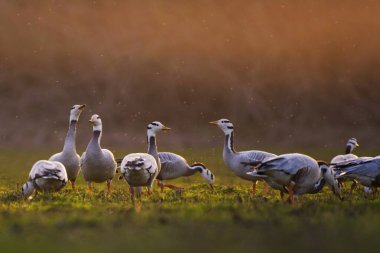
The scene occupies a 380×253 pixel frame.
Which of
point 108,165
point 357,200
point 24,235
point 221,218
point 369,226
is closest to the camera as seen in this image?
point 24,235

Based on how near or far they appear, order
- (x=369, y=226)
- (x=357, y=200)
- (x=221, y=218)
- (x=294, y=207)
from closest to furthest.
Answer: (x=369, y=226), (x=221, y=218), (x=294, y=207), (x=357, y=200)

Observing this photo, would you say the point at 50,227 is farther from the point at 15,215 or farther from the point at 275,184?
the point at 275,184

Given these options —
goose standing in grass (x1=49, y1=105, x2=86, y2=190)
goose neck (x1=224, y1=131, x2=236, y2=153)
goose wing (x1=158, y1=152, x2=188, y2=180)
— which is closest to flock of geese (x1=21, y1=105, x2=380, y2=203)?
goose standing in grass (x1=49, y1=105, x2=86, y2=190)

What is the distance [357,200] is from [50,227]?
7.77m

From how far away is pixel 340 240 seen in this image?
9680 millimetres

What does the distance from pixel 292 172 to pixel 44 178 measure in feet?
20.1

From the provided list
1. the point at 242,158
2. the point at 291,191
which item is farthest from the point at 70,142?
the point at 291,191

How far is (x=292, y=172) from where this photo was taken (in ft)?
46.6

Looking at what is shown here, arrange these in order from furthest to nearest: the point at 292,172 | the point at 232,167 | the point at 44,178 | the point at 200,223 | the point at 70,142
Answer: the point at 232,167 → the point at 70,142 → the point at 44,178 → the point at 292,172 → the point at 200,223

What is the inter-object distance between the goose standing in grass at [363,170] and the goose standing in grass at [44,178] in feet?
23.0

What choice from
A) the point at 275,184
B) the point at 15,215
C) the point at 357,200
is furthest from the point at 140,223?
the point at 357,200

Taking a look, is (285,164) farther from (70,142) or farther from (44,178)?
(70,142)

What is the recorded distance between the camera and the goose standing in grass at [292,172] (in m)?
14.2

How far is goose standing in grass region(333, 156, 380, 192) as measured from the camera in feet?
50.6
